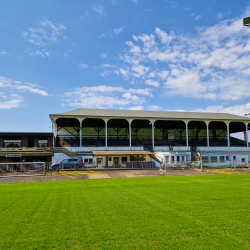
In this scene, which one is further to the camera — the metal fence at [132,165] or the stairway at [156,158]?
the stairway at [156,158]

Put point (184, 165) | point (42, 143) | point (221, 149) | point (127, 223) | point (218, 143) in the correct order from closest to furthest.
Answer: point (127, 223) < point (184, 165) < point (221, 149) < point (42, 143) < point (218, 143)

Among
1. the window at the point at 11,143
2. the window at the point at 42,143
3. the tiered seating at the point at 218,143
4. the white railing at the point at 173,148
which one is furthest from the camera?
the tiered seating at the point at 218,143

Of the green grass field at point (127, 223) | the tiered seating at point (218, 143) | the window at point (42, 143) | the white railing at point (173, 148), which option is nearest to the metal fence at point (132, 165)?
the white railing at point (173, 148)

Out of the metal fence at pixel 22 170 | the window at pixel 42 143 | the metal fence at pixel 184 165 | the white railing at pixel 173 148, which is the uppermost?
the window at pixel 42 143

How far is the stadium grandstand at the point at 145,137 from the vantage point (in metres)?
38.8

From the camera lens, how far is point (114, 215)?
7699 millimetres

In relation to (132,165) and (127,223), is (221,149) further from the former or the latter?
(127,223)

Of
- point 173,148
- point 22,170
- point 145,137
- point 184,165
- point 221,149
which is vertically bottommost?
point 184,165

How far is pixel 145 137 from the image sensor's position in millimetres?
53719

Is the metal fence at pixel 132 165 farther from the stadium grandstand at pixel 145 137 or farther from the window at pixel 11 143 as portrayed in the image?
the window at pixel 11 143

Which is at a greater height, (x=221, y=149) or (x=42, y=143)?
(x=42, y=143)

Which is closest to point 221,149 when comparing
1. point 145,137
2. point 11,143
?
point 145,137

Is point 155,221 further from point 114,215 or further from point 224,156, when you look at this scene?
point 224,156

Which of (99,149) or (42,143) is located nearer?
(99,149)
